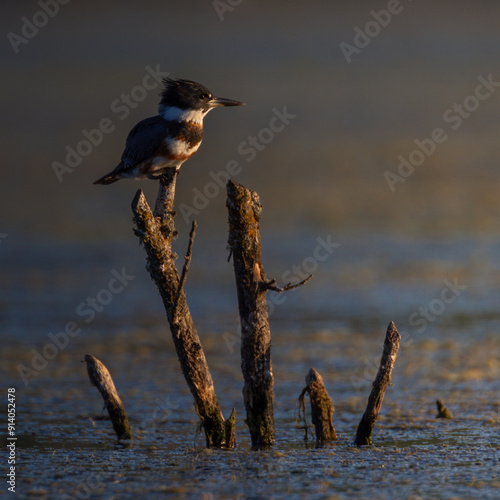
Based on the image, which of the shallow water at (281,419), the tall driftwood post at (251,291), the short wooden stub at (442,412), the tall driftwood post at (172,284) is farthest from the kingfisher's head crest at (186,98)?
the short wooden stub at (442,412)

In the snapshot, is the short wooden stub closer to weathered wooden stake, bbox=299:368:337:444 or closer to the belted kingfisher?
weathered wooden stake, bbox=299:368:337:444

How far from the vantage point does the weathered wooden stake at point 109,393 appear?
282 inches

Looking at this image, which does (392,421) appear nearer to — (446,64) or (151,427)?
(151,427)

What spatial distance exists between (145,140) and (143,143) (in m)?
0.02

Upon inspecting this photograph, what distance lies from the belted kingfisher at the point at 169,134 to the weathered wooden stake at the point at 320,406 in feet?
5.62

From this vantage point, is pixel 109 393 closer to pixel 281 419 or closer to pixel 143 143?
pixel 281 419

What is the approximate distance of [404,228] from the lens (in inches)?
613

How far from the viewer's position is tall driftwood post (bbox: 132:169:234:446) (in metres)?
6.39

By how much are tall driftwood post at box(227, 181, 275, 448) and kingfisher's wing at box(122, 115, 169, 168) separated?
2.06ft

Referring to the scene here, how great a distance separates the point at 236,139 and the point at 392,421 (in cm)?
1342

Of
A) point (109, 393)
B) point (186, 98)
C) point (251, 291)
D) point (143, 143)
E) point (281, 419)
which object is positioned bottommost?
point (281, 419)

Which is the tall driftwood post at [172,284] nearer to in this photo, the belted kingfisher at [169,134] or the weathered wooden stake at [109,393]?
the belted kingfisher at [169,134]

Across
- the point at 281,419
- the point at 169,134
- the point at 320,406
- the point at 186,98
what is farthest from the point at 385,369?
the point at 186,98

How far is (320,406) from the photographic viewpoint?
22.7ft
